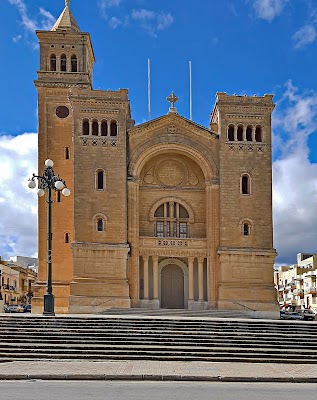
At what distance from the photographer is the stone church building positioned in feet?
125

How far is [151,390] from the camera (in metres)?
14.0

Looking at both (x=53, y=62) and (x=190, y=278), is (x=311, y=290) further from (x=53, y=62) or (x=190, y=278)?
(x=53, y=62)

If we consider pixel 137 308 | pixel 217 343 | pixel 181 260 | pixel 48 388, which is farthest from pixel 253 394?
pixel 181 260

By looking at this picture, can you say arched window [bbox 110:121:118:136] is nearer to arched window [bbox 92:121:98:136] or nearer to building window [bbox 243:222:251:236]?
arched window [bbox 92:121:98:136]

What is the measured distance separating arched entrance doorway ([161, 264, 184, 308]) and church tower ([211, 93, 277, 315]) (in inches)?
122

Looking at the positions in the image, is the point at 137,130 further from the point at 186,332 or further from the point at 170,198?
the point at 186,332

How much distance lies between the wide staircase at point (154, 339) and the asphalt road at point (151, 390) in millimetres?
4378

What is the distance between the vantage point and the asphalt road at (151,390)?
507 inches

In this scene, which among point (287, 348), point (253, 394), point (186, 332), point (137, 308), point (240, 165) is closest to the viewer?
point (253, 394)

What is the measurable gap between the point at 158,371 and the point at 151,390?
112 inches

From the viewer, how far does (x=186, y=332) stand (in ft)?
76.7

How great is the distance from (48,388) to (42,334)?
28.3ft

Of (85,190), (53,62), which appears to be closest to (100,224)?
(85,190)

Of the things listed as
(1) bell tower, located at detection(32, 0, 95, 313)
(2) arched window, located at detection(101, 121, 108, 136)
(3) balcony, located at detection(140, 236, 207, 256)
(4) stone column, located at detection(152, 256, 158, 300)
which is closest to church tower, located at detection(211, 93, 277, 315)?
(3) balcony, located at detection(140, 236, 207, 256)
